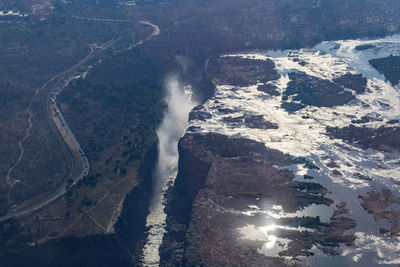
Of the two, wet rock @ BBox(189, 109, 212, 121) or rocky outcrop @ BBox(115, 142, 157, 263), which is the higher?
wet rock @ BBox(189, 109, 212, 121)

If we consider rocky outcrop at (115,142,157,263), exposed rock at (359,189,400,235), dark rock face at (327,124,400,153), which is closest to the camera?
exposed rock at (359,189,400,235)

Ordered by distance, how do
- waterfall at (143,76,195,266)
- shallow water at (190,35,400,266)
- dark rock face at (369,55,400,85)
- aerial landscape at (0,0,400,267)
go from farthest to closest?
dark rock face at (369,55,400,85), waterfall at (143,76,195,266), aerial landscape at (0,0,400,267), shallow water at (190,35,400,266)

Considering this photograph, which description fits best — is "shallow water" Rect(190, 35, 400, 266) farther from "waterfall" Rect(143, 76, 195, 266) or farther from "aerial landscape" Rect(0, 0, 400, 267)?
"waterfall" Rect(143, 76, 195, 266)

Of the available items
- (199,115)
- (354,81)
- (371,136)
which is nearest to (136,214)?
(199,115)

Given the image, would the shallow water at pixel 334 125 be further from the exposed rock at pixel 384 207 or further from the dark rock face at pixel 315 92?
the dark rock face at pixel 315 92

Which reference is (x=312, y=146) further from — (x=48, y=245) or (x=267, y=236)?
(x=48, y=245)

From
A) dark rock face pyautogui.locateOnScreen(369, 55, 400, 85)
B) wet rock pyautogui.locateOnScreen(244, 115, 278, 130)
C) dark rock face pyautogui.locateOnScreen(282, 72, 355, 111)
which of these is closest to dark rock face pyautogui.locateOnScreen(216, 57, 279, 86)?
dark rock face pyautogui.locateOnScreen(282, 72, 355, 111)
